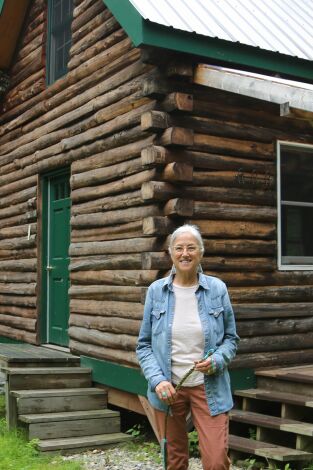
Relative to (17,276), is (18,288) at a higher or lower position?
lower

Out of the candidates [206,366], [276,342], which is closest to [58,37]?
[276,342]

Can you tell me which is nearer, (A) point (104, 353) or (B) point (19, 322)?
(A) point (104, 353)

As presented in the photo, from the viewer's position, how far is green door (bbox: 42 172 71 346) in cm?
928

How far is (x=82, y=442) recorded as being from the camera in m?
7.07

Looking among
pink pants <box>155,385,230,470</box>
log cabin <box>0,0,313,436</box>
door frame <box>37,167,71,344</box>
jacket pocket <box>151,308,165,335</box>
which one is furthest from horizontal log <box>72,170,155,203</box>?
pink pants <box>155,385,230,470</box>

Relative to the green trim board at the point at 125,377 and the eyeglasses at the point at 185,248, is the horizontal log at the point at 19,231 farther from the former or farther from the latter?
the eyeglasses at the point at 185,248

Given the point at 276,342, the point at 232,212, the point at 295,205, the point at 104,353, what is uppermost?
the point at 295,205

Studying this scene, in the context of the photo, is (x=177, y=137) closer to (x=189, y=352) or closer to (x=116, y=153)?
(x=116, y=153)

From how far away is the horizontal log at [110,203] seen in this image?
741cm

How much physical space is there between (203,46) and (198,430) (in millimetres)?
3986

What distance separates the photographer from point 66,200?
9.31 m

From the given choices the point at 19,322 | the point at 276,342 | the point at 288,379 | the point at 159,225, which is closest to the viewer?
the point at 288,379

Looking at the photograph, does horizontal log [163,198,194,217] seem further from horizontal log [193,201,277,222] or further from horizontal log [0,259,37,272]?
horizontal log [0,259,37,272]

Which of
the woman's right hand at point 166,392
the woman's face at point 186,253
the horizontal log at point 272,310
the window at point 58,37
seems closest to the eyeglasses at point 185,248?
the woman's face at point 186,253
